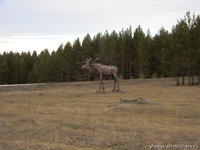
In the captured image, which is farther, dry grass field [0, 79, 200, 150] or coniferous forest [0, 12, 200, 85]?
coniferous forest [0, 12, 200, 85]

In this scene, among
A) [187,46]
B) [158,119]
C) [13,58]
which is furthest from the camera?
[13,58]

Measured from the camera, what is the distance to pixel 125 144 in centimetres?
855

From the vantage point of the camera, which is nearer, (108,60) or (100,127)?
(100,127)

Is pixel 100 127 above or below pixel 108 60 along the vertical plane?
below

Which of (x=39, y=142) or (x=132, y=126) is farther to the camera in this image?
(x=132, y=126)

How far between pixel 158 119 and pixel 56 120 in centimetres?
407

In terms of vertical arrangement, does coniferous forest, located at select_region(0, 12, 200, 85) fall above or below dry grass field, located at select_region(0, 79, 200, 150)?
above

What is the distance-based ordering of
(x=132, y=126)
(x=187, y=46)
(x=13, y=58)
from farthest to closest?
(x=13, y=58) → (x=187, y=46) → (x=132, y=126)

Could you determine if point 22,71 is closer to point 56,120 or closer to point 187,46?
point 187,46

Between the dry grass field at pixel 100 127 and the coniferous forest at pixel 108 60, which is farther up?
the coniferous forest at pixel 108 60

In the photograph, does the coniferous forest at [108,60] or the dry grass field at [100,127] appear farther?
the coniferous forest at [108,60]

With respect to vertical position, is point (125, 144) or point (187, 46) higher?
point (187, 46)

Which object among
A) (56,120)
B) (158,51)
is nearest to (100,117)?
(56,120)

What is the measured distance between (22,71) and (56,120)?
2339 inches
